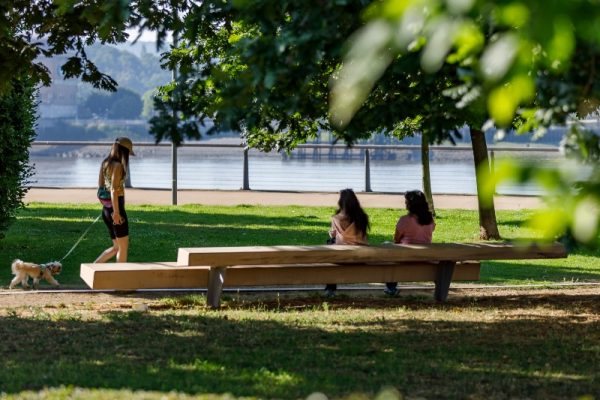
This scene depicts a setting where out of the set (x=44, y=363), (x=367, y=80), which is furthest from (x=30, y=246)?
(x=367, y=80)

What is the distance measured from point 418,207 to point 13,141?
609 cm

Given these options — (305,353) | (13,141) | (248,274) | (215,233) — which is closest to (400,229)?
(248,274)

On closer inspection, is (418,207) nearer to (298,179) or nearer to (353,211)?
(353,211)

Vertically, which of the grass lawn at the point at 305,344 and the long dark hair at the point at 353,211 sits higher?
the long dark hair at the point at 353,211

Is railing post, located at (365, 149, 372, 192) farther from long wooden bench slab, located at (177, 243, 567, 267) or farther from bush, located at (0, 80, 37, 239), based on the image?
long wooden bench slab, located at (177, 243, 567, 267)

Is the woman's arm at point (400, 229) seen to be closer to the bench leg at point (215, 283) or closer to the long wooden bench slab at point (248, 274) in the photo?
the long wooden bench slab at point (248, 274)

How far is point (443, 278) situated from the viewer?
11.8 m

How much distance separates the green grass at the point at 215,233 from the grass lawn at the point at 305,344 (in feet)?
1.05

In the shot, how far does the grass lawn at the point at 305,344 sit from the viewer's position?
6844 millimetres

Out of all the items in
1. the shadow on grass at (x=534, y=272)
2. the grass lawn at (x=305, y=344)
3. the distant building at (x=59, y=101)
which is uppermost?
the distant building at (x=59, y=101)

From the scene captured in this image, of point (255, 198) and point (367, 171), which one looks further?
point (367, 171)

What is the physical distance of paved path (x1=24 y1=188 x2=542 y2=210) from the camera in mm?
25578

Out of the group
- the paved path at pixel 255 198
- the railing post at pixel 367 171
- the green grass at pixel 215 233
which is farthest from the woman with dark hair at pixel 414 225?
the railing post at pixel 367 171

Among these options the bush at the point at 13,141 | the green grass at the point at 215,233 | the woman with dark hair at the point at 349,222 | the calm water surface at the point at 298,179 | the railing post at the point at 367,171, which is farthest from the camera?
the calm water surface at the point at 298,179
